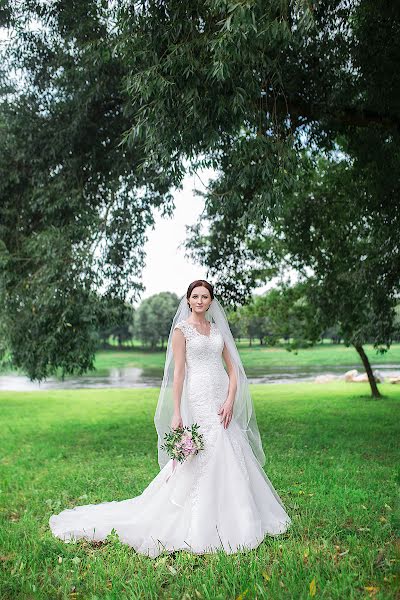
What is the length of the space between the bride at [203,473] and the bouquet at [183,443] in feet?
0.31

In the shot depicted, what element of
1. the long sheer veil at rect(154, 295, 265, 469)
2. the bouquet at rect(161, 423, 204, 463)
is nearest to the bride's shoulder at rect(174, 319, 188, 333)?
the long sheer veil at rect(154, 295, 265, 469)

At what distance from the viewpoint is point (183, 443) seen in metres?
5.31

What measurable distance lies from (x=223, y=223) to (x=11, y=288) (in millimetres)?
4880

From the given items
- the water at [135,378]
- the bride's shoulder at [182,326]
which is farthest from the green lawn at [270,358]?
the bride's shoulder at [182,326]

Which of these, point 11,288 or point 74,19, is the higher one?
point 74,19

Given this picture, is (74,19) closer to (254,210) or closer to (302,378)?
(254,210)

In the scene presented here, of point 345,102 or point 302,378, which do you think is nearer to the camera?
point 345,102

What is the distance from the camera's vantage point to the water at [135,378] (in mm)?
→ 36844

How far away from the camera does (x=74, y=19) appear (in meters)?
9.91

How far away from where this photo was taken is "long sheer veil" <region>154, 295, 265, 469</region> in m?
5.77

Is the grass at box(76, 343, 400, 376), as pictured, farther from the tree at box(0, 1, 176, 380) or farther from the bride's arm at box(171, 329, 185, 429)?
the bride's arm at box(171, 329, 185, 429)

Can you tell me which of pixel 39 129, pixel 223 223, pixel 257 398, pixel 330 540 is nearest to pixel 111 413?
pixel 257 398

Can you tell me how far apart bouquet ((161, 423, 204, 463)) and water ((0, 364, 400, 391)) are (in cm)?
3024

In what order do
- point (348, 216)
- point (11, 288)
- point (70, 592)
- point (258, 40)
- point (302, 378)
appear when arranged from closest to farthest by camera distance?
point (70, 592) < point (258, 40) < point (11, 288) < point (348, 216) < point (302, 378)
